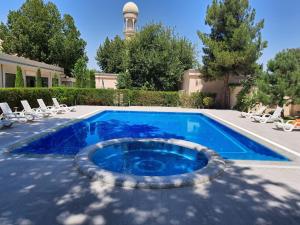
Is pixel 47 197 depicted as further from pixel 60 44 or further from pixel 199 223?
pixel 60 44

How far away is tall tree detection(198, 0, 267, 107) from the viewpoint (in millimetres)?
19859

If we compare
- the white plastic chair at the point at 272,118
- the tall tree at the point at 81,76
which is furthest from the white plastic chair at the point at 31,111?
the white plastic chair at the point at 272,118

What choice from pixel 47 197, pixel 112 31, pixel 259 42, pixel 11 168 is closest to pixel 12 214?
pixel 47 197

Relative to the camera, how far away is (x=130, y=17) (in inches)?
1727

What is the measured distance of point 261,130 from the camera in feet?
40.4

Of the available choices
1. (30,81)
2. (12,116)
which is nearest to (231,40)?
(12,116)

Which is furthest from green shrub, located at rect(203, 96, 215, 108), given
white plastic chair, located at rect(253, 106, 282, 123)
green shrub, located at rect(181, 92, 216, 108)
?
white plastic chair, located at rect(253, 106, 282, 123)

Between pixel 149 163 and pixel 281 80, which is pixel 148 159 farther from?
pixel 281 80

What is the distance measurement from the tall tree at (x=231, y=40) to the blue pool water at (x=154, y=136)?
5.78m

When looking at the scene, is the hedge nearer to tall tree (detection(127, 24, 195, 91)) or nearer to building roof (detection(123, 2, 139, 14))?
tall tree (detection(127, 24, 195, 91))

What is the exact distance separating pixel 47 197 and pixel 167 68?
22.0m

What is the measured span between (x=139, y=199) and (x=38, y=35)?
3500cm

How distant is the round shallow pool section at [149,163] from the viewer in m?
5.11

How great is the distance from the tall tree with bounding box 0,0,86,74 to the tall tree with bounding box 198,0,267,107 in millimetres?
21679
